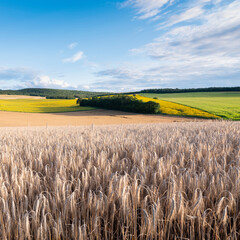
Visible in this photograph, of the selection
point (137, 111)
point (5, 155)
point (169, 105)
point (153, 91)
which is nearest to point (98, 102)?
point (137, 111)

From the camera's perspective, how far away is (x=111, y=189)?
157 cm

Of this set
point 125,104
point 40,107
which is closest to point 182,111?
point 125,104

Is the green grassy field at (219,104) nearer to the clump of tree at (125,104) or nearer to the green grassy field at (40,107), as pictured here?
the clump of tree at (125,104)

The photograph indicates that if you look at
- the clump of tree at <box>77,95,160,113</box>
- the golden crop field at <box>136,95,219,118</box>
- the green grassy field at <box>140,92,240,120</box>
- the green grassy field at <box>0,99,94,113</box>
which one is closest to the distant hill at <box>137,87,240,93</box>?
the green grassy field at <box>140,92,240,120</box>

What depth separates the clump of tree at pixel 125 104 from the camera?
159 feet

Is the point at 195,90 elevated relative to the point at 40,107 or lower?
elevated

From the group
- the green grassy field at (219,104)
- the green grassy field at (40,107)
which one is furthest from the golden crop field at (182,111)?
the green grassy field at (40,107)

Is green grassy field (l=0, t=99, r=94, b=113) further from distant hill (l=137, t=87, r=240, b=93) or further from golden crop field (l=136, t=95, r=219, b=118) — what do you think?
distant hill (l=137, t=87, r=240, b=93)

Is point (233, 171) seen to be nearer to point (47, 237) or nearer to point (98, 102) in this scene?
point (47, 237)

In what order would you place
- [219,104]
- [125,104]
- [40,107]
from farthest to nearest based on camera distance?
[40,107] < [125,104] < [219,104]

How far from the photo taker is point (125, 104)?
2131 inches

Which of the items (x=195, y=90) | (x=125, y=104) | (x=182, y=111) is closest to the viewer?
(x=182, y=111)

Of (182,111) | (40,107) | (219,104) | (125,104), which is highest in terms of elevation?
(125,104)

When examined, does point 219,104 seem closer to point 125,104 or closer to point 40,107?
point 125,104
